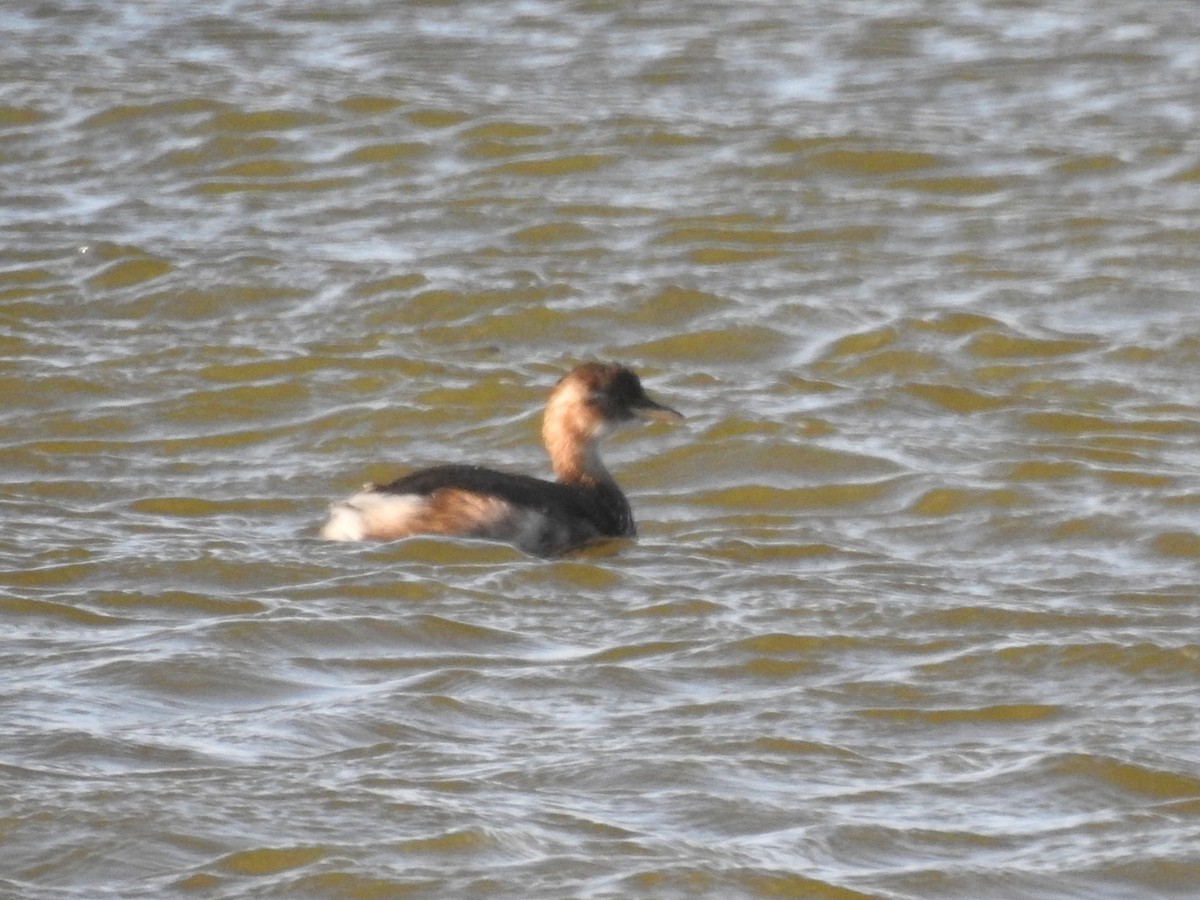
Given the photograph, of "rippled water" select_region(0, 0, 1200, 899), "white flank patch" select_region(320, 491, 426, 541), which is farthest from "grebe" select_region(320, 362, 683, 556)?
"rippled water" select_region(0, 0, 1200, 899)

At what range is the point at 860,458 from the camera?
9.62 meters

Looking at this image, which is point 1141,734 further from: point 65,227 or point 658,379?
point 65,227

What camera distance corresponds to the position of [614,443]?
33.2 ft

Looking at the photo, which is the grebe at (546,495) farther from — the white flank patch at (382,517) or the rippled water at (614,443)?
the rippled water at (614,443)

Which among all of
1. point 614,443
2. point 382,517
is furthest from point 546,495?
point 614,443

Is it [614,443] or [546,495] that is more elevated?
[546,495]

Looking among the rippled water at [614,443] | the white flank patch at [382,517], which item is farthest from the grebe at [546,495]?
the rippled water at [614,443]

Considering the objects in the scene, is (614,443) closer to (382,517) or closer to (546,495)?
(546,495)

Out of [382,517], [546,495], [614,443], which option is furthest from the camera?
[614,443]

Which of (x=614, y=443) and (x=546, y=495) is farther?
(x=614, y=443)

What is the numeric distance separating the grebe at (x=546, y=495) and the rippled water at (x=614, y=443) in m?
0.14

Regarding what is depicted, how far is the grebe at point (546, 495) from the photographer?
27.2 feet

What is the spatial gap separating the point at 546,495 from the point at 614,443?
149 cm

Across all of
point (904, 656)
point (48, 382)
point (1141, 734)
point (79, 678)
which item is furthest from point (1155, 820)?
point (48, 382)
